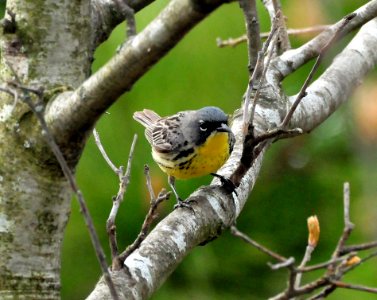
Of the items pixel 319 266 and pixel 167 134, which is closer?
pixel 319 266

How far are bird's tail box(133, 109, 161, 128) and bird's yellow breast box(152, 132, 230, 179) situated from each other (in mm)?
148

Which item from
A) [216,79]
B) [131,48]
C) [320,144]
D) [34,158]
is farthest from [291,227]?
[131,48]

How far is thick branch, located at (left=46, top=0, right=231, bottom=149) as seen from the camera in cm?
83

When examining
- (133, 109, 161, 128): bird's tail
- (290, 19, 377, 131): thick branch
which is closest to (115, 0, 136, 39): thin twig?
(290, 19, 377, 131): thick branch

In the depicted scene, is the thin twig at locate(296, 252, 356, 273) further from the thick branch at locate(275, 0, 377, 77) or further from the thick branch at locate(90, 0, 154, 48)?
the thick branch at locate(275, 0, 377, 77)

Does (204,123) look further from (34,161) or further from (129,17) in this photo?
(129,17)

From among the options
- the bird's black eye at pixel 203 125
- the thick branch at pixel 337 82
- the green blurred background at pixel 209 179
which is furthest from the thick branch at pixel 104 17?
the green blurred background at pixel 209 179

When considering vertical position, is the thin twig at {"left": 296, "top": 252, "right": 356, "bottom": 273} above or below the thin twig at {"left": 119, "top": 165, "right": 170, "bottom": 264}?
above

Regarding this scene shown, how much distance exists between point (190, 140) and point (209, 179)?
31 cm

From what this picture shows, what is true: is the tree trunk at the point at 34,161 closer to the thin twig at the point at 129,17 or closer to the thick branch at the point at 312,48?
the thin twig at the point at 129,17

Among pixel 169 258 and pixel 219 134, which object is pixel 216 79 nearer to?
pixel 219 134

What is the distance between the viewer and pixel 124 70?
2.98 feet

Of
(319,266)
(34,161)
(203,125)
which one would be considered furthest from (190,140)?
(319,266)

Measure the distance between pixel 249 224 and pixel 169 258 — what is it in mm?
1294
